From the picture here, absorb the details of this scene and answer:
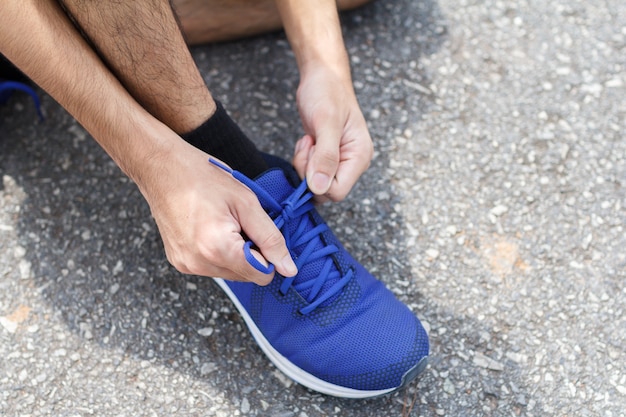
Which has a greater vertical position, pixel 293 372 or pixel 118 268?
pixel 118 268

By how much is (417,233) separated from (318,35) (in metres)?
0.54

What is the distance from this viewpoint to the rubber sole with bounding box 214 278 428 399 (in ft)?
4.39

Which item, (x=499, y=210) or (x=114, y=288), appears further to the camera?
Answer: (x=499, y=210)

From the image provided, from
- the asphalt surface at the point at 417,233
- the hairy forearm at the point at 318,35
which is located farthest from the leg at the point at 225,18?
the hairy forearm at the point at 318,35

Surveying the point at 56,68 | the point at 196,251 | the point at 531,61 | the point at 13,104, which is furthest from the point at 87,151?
the point at 531,61

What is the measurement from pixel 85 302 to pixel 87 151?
0.43 meters

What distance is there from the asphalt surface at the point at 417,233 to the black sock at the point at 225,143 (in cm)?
33

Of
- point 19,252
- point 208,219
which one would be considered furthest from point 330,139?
point 19,252

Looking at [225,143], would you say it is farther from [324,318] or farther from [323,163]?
[324,318]

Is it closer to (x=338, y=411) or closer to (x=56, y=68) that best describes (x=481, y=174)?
(x=338, y=411)

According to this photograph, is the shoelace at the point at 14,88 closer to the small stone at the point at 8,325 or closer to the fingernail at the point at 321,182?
the small stone at the point at 8,325

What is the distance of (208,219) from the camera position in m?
1.18

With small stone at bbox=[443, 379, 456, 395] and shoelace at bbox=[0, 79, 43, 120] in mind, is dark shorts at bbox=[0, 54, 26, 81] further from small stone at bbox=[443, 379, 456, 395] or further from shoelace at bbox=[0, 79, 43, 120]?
small stone at bbox=[443, 379, 456, 395]

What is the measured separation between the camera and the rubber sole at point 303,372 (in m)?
1.34
